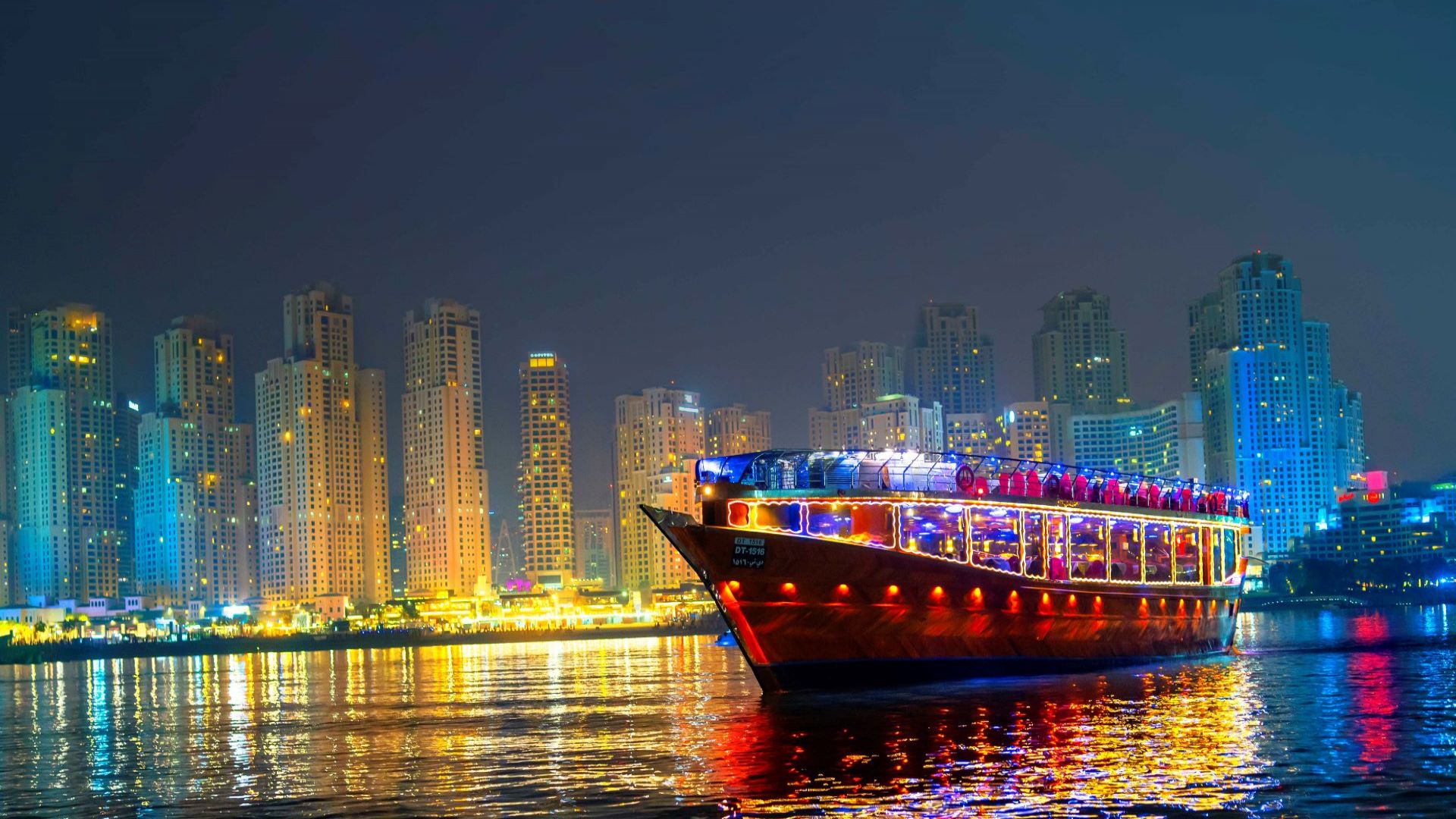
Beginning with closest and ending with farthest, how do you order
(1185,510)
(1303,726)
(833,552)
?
(1303,726) → (833,552) → (1185,510)

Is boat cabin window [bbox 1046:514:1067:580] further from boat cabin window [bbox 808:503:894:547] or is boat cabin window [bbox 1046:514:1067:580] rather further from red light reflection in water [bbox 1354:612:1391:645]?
red light reflection in water [bbox 1354:612:1391:645]

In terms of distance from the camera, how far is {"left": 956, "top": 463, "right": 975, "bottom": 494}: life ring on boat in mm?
59625

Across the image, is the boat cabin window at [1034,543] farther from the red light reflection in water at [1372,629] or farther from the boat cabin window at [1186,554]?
the red light reflection in water at [1372,629]

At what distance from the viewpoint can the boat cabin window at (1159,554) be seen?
2844 inches

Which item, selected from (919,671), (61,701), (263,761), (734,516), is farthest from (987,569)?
(61,701)

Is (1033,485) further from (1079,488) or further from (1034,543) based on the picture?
(1079,488)

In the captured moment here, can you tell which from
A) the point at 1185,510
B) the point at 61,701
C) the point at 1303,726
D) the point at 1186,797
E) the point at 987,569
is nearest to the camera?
the point at 1186,797

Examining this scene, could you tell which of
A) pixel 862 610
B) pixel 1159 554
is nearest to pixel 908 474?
pixel 862 610

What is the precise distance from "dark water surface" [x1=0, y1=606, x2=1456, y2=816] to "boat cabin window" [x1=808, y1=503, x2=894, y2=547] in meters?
6.14

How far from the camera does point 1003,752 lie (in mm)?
38125

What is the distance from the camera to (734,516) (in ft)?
185

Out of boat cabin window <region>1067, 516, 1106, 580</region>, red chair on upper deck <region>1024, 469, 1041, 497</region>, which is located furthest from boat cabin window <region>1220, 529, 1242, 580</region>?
red chair on upper deck <region>1024, 469, 1041, 497</region>

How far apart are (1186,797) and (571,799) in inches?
487

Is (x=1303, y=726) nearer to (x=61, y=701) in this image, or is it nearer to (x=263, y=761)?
(x=263, y=761)
